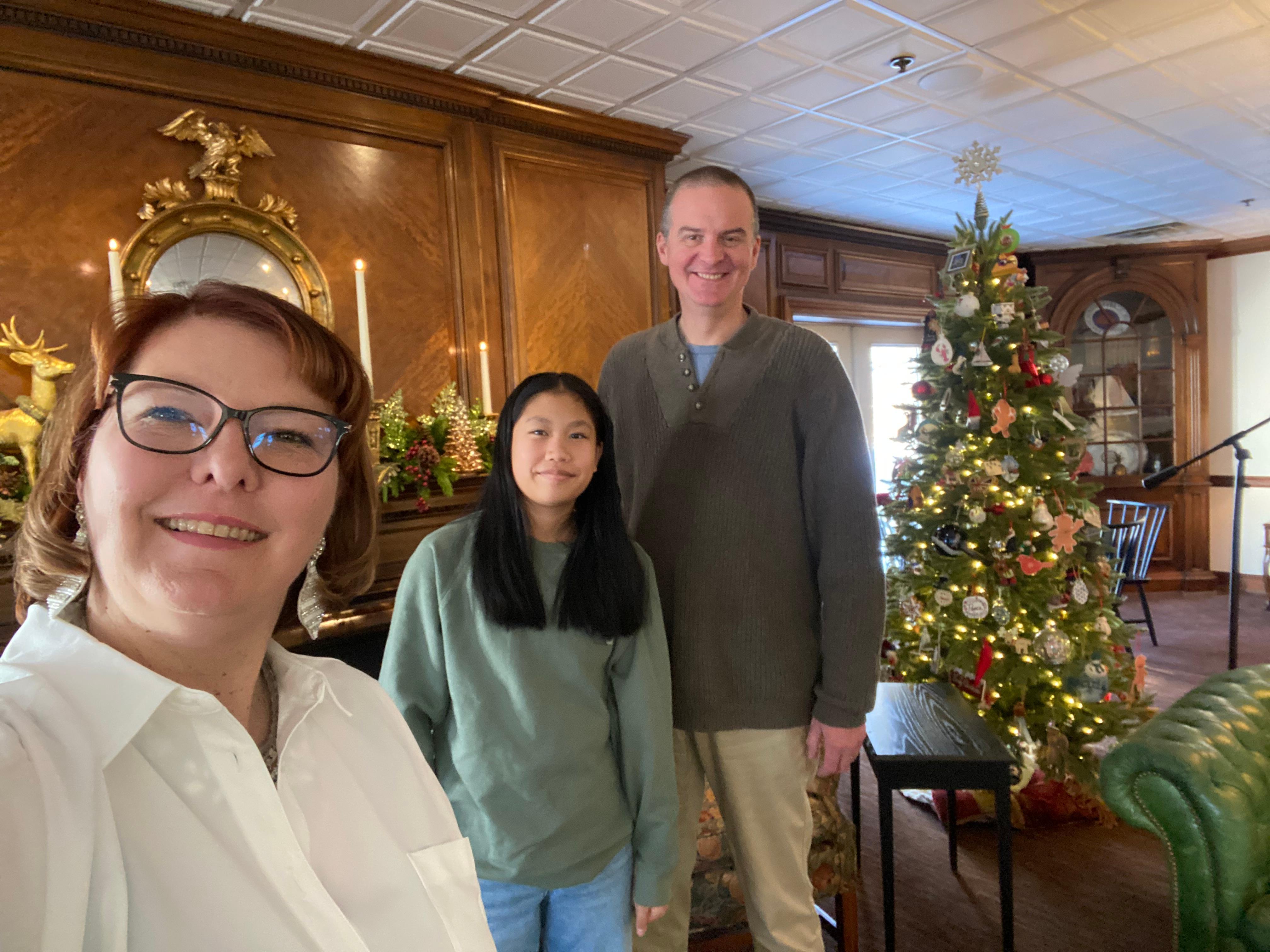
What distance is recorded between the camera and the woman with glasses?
0.49 meters

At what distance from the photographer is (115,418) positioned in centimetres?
60

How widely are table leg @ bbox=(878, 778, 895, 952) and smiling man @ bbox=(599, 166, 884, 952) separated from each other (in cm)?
38

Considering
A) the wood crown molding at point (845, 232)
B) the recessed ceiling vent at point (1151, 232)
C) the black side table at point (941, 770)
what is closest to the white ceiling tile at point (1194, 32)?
the wood crown molding at point (845, 232)

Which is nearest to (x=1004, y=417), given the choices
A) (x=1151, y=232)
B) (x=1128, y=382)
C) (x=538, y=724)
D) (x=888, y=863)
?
(x=888, y=863)

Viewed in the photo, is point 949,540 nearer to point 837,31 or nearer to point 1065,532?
point 1065,532

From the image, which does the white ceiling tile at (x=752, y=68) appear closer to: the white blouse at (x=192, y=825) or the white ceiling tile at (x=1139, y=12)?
the white ceiling tile at (x=1139, y=12)

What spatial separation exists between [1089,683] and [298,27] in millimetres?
3549

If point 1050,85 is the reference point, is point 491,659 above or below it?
below

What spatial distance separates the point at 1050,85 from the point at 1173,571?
16.4 feet

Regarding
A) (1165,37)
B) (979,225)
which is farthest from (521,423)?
(1165,37)

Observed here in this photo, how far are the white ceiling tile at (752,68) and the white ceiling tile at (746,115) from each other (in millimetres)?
176

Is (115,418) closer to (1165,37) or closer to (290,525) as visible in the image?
(290,525)

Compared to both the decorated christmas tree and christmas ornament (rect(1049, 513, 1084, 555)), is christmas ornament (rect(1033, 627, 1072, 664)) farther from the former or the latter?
christmas ornament (rect(1049, 513, 1084, 555))

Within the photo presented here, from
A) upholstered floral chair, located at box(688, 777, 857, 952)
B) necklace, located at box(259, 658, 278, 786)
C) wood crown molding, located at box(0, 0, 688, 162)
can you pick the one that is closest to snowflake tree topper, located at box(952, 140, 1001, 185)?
wood crown molding, located at box(0, 0, 688, 162)
